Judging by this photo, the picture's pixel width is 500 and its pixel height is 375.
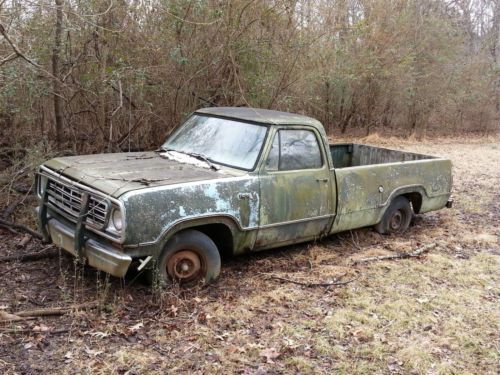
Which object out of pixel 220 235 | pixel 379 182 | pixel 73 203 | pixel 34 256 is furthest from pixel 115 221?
pixel 379 182

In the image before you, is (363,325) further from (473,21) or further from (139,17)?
(473,21)

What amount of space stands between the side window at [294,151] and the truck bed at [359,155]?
6.80 feet

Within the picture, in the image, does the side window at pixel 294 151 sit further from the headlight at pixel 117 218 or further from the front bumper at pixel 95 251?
the front bumper at pixel 95 251

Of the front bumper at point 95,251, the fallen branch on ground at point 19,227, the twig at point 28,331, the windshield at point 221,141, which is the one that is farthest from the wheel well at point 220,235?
the fallen branch on ground at point 19,227

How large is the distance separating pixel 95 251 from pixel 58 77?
4277 mm

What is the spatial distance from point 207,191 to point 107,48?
14.5 feet

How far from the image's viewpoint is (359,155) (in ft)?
26.5

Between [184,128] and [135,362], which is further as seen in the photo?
[184,128]

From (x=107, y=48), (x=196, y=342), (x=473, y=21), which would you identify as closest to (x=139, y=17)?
(x=107, y=48)

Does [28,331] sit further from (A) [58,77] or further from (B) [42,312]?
(A) [58,77]

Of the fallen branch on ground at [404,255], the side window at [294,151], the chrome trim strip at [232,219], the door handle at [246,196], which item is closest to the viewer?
the chrome trim strip at [232,219]

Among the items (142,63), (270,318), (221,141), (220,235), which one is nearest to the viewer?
(270,318)

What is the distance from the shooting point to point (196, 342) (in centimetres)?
404

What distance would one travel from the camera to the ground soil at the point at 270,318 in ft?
12.6
